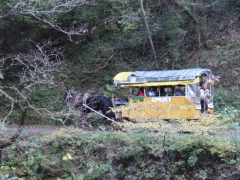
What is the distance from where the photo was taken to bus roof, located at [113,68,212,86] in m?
15.5

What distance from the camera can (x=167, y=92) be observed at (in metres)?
15.9

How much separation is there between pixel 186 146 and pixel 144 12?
31.5ft

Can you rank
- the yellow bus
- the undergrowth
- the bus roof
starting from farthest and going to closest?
the bus roof → the yellow bus → the undergrowth

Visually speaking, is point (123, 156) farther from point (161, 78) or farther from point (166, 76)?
point (166, 76)

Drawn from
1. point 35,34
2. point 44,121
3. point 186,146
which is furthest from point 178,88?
point 35,34

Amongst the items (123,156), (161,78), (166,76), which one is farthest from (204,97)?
(123,156)

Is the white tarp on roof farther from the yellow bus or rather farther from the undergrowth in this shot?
the undergrowth

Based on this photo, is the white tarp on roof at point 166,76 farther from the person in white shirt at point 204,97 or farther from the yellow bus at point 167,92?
the person in white shirt at point 204,97

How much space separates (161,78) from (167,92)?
601mm

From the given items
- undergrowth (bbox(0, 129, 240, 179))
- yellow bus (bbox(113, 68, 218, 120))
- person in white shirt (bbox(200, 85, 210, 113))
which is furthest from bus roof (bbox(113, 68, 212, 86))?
undergrowth (bbox(0, 129, 240, 179))

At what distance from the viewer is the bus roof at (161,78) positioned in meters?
15.5

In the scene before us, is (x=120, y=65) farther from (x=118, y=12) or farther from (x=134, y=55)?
(x=118, y=12)

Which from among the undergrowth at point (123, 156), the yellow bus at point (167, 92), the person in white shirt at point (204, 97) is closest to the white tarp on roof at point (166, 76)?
the yellow bus at point (167, 92)

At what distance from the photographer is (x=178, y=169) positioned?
12.3 meters
